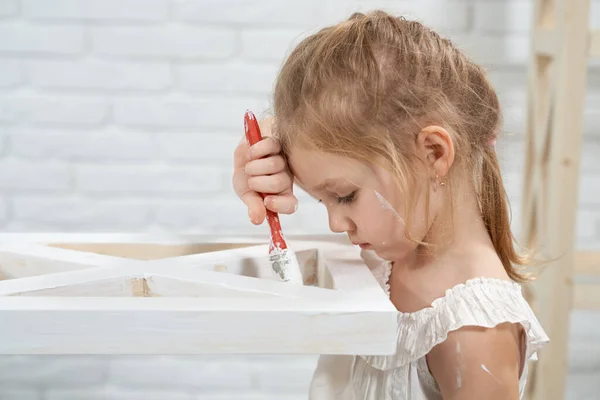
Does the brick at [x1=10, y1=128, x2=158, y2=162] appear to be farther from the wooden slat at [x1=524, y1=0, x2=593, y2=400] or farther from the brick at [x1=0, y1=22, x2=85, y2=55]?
the wooden slat at [x1=524, y1=0, x2=593, y2=400]

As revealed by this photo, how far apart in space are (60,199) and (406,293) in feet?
2.85

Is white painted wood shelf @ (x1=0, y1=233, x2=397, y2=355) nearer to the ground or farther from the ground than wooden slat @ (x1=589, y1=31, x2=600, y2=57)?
nearer to the ground

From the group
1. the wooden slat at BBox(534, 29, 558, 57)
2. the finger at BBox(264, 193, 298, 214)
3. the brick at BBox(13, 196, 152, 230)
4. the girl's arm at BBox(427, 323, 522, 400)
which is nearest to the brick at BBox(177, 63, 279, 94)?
the brick at BBox(13, 196, 152, 230)

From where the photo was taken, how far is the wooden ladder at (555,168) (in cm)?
117

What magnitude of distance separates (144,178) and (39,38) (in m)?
0.33

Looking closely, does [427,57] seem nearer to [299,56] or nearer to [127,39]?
[299,56]

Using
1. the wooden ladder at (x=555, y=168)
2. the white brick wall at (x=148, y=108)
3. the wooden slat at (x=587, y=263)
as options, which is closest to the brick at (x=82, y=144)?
the white brick wall at (x=148, y=108)

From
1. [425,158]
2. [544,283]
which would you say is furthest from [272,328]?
[544,283]

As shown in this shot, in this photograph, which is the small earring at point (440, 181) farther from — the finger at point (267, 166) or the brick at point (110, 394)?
the brick at point (110, 394)

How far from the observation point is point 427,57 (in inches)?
27.7

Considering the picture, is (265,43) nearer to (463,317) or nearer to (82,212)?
(82,212)

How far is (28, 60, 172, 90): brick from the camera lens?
1391 millimetres

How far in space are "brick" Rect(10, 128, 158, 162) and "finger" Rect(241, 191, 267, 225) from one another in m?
0.70

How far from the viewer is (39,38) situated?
1379 millimetres
